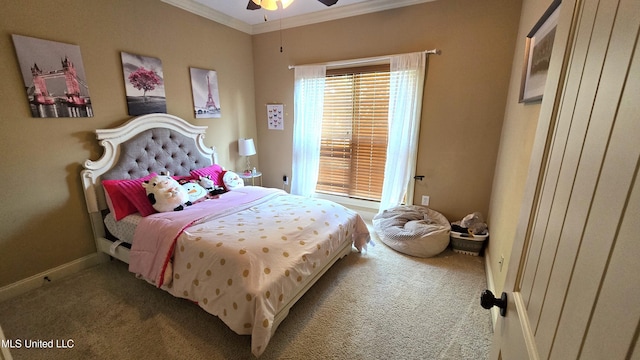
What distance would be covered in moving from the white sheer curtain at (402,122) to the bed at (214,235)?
848 millimetres

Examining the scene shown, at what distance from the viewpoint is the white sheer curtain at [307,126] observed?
3.46 meters

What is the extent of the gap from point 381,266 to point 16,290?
10.1ft

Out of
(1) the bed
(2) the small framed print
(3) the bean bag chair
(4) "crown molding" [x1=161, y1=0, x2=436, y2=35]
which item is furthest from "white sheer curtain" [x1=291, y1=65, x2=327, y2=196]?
(3) the bean bag chair

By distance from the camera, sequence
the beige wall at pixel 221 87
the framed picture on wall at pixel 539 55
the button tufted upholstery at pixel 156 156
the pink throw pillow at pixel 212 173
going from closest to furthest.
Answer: the framed picture on wall at pixel 539 55
the beige wall at pixel 221 87
the button tufted upholstery at pixel 156 156
the pink throw pillow at pixel 212 173

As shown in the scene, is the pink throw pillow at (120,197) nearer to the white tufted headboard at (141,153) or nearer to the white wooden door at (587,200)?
the white tufted headboard at (141,153)

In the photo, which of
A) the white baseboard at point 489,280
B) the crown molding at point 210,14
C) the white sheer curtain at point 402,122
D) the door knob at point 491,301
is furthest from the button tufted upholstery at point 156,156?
the white baseboard at point 489,280

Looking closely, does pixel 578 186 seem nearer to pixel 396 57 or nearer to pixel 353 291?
pixel 353 291

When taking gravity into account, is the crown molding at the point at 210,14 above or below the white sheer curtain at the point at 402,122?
above

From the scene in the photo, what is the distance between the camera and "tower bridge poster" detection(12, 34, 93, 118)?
6.50ft

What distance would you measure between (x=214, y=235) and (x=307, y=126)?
219cm

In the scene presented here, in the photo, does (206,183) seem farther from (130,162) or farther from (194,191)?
(130,162)

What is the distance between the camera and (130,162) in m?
2.56

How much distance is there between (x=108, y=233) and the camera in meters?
2.52
